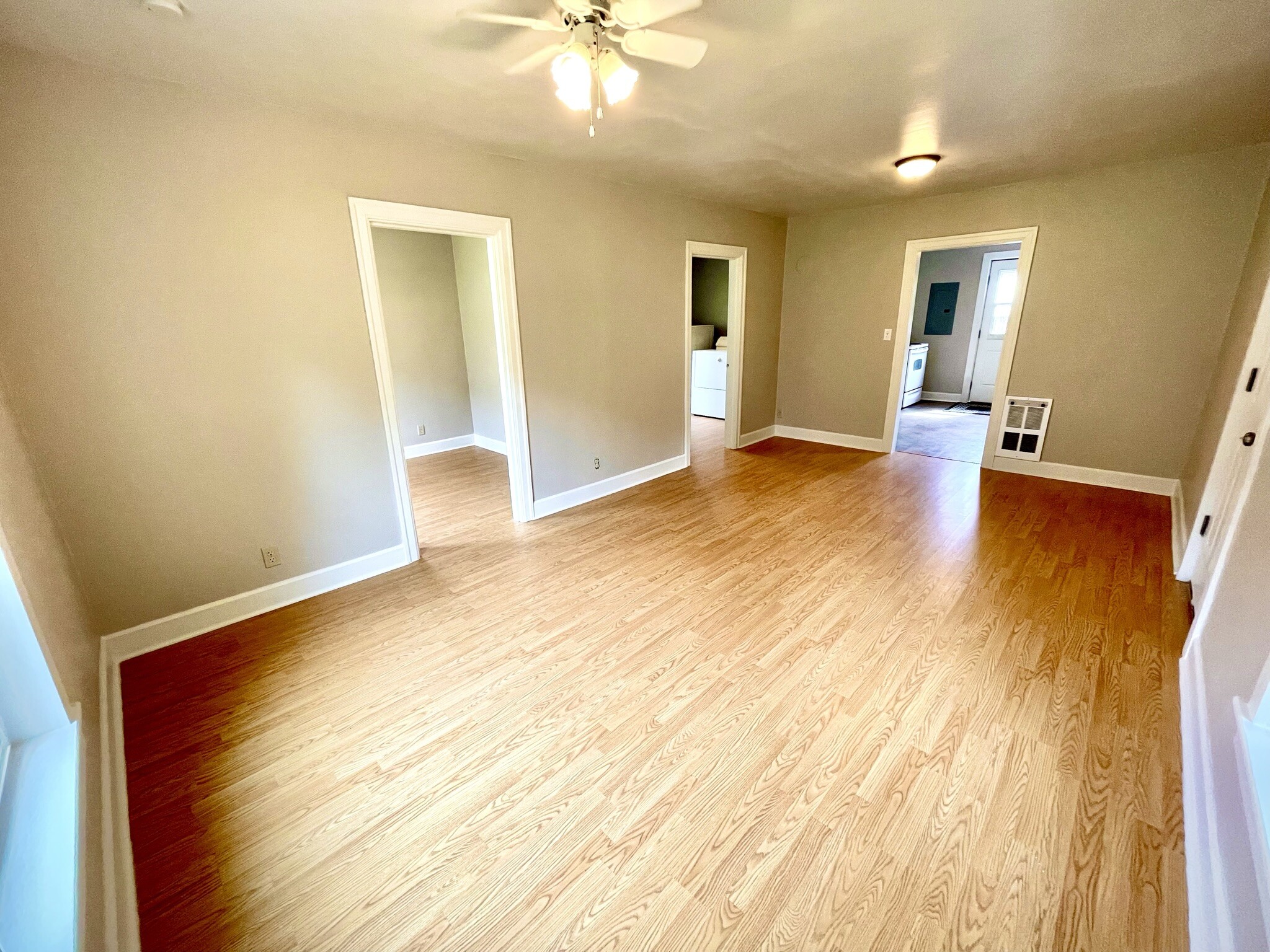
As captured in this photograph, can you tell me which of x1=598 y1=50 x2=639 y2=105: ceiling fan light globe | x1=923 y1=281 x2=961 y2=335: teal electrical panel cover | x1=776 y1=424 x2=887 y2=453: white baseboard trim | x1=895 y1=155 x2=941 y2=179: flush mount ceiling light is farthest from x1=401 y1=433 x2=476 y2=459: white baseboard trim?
x1=923 y1=281 x2=961 y2=335: teal electrical panel cover

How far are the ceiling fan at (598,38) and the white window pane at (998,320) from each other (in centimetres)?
750

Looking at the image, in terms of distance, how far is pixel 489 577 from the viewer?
114 inches

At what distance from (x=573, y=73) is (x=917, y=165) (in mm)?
2677

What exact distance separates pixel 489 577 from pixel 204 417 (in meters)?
1.54

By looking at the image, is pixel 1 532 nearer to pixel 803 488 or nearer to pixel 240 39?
pixel 240 39

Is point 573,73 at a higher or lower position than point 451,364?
higher

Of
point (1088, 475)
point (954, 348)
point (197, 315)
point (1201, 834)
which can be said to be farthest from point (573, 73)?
point (954, 348)

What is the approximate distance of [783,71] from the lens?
1996 millimetres

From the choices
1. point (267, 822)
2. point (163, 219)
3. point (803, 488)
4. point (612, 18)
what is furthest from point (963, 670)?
point (163, 219)

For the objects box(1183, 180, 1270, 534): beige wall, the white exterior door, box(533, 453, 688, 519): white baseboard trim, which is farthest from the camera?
box(533, 453, 688, 519): white baseboard trim

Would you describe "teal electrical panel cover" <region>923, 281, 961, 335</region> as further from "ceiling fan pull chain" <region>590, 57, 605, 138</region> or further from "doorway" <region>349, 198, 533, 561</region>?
"ceiling fan pull chain" <region>590, 57, 605, 138</region>

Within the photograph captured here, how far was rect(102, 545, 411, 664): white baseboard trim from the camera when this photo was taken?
2.25 meters

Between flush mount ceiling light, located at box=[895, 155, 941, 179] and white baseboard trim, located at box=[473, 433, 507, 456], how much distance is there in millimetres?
4167

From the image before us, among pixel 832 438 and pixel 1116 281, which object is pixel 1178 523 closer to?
pixel 1116 281
